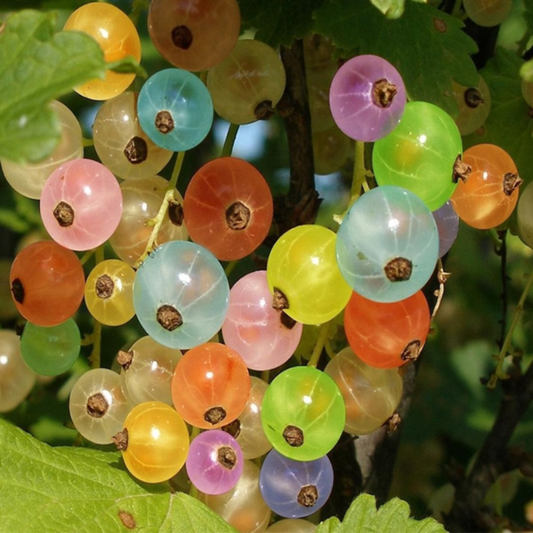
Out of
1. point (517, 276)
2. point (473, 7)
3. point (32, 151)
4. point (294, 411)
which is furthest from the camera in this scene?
point (517, 276)

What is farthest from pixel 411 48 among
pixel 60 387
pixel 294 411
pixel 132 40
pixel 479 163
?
pixel 60 387

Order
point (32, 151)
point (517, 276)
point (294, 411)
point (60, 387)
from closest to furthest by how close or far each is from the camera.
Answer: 1. point (32, 151)
2. point (294, 411)
3. point (60, 387)
4. point (517, 276)

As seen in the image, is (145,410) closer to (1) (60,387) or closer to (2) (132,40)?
(2) (132,40)

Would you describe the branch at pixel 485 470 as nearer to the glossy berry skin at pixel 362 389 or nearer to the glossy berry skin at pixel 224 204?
the glossy berry skin at pixel 362 389

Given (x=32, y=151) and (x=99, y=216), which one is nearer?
(x=32, y=151)

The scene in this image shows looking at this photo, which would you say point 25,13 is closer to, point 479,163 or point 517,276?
point 479,163

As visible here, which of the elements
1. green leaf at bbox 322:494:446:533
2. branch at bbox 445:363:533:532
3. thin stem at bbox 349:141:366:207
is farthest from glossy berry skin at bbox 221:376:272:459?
branch at bbox 445:363:533:532

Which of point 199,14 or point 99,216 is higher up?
point 199,14

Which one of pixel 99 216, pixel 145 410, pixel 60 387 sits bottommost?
pixel 60 387
